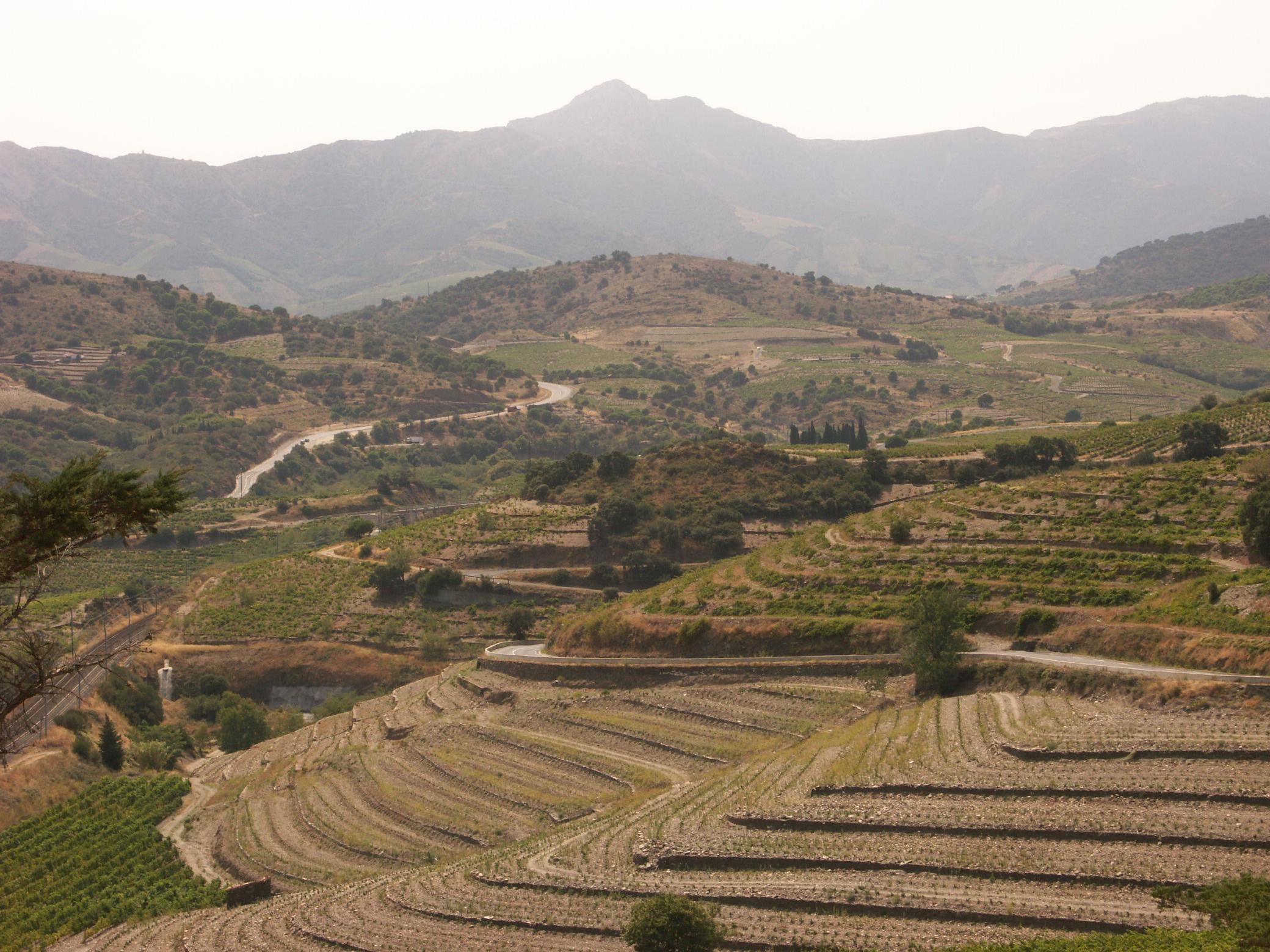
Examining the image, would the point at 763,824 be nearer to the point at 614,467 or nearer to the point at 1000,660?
the point at 1000,660

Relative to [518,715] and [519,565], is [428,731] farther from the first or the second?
[519,565]

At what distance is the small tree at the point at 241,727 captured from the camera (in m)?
62.6

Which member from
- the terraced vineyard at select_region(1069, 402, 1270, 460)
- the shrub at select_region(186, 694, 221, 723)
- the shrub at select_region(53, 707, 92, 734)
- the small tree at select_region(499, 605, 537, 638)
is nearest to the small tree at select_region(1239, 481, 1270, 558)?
the terraced vineyard at select_region(1069, 402, 1270, 460)

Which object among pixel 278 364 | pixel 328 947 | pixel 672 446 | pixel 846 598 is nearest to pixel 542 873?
pixel 328 947

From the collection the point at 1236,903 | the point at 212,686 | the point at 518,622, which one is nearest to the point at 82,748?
the point at 212,686

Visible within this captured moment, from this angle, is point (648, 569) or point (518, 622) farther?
point (648, 569)

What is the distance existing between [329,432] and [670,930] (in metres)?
139

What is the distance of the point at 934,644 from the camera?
4472 cm

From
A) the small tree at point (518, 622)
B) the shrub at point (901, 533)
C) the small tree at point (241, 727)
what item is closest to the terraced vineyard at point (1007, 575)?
the shrub at point (901, 533)

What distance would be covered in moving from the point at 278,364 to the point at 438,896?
154791mm

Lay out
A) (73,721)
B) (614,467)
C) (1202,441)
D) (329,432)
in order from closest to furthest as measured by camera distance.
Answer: (73,721) → (1202,441) → (614,467) → (329,432)

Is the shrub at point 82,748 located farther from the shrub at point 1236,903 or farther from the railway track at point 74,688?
the shrub at point 1236,903

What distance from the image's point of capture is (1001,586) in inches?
1996

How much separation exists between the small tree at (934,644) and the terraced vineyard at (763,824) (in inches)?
61.8
